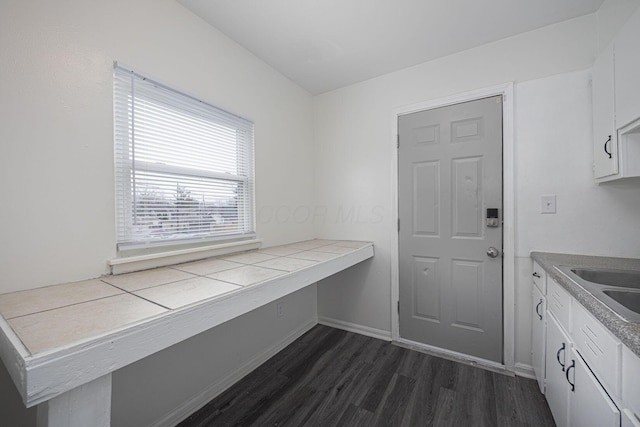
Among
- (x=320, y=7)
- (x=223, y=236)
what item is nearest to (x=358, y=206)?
(x=223, y=236)

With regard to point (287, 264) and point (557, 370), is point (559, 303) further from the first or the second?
point (287, 264)

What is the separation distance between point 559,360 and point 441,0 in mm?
2172

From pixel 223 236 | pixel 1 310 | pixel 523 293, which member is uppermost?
pixel 223 236

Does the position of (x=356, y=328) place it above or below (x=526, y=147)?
below

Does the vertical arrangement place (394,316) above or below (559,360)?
below

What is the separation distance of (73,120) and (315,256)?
1568 mm

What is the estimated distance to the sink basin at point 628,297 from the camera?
43.0 inches

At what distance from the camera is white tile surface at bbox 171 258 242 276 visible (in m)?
1.49

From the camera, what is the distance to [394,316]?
245 cm

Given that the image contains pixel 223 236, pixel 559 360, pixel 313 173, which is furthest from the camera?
pixel 313 173

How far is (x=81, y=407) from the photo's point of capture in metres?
0.72

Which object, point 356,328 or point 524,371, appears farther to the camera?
point 356,328

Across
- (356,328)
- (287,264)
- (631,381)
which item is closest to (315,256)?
(287,264)

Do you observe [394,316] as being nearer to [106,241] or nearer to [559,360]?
[559,360]
